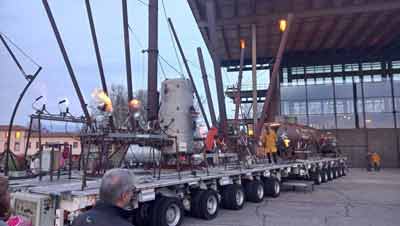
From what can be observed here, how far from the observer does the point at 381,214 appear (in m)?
10.8

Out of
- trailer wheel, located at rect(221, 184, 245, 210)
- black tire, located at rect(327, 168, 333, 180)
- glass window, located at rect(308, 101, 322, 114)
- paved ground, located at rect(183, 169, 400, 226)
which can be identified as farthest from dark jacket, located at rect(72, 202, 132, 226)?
glass window, located at rect(308, 101, 322, 114)

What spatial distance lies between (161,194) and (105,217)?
569cm

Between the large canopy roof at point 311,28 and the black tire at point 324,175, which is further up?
the large canopy roof at point 311,28

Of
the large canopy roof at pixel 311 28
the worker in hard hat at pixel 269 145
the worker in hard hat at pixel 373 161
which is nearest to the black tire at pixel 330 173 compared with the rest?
the worker in hard hat at pixel 269 145

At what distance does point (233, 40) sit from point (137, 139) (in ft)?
83.7

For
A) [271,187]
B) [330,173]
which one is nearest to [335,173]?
[330,173]

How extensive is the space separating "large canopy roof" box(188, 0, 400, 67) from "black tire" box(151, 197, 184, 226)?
43.7ft

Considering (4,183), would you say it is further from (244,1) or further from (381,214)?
(244,1)

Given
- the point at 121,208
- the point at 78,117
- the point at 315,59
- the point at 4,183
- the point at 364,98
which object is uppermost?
the point at 315,59

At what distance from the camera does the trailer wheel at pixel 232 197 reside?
10.9 meters

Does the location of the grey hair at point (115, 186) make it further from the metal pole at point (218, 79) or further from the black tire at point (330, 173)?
the black tire at point (330, 173)

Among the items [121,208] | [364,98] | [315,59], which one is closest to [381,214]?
[121,208]

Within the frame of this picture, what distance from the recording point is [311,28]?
30984mm

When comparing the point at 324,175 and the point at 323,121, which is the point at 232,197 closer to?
the point at 324,175
